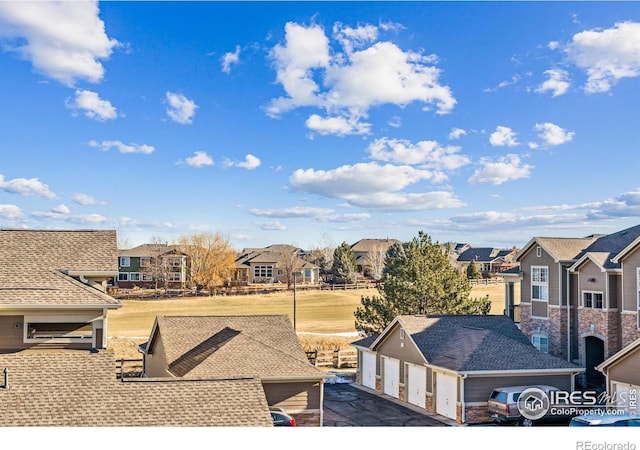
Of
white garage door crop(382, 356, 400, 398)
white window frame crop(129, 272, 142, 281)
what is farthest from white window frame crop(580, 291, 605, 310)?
white window frame crop(129, 272, 142, 281)

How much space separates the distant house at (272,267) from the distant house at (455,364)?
3869 centimetres

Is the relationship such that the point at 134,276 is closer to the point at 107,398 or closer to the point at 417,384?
the point at 417,384

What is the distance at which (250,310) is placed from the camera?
4106 cm

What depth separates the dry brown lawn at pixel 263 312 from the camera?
32.9 metres

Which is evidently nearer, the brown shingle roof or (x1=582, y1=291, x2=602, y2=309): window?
the brown shingle roof

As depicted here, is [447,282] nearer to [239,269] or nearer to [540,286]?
[540,286]

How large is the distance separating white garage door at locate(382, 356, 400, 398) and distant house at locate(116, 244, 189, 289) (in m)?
30.9

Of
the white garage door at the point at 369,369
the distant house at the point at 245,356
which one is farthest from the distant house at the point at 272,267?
the distant house at the point at 245,356

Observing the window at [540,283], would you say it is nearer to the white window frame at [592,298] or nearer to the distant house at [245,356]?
the white window frame at [592,298]

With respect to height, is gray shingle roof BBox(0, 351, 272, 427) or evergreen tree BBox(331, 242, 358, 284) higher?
evergreen tree BBox(331, 242, 358, 284)

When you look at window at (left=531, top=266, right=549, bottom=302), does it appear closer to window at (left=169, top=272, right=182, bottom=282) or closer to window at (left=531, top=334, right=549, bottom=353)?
window at (left=531, top=334, right=549, bottom=353)

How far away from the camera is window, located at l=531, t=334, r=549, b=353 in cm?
2444

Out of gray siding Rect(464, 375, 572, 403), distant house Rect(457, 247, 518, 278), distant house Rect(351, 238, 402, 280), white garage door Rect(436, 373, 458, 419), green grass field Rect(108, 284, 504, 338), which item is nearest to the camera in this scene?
gray siding Rect(464, 375, 572, 403)
